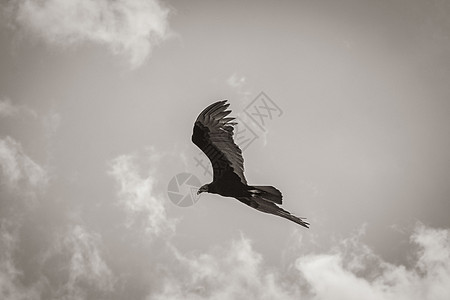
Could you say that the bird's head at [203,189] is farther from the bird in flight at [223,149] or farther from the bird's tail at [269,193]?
the bird's tail at [269,193]

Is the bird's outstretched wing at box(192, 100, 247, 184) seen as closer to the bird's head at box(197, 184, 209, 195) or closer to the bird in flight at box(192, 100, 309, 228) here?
A: the bird in flight at box(192, 100, 309, 228)

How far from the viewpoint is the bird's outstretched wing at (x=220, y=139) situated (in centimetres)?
1132

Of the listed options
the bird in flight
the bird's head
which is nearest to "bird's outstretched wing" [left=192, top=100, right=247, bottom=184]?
the bird in flight

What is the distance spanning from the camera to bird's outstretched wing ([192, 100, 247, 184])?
1132cm

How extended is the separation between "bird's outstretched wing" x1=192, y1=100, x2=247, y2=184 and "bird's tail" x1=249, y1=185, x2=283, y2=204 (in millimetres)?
849

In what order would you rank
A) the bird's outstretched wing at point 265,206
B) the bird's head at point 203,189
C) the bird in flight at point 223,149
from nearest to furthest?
the bird's outstretched wing at point 265,206, the bird in flight at point 223,149, the bird's head at point 203,189

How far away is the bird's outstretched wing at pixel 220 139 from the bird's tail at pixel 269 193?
0.85 m

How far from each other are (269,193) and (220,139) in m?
2.38

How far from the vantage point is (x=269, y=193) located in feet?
33.8

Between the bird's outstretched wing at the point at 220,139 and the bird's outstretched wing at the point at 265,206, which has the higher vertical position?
the bird's outstretched wing at the point at 220,139

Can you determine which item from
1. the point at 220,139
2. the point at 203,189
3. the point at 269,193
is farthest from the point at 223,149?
the point at 269,193

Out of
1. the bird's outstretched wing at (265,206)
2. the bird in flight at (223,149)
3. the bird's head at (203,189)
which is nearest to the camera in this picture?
the bird's outstretched wing at (265,206)

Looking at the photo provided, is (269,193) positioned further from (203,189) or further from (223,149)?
(203,189)

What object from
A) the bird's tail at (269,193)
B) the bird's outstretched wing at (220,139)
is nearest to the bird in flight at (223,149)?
the bird's outstretched wing at (220,139)
